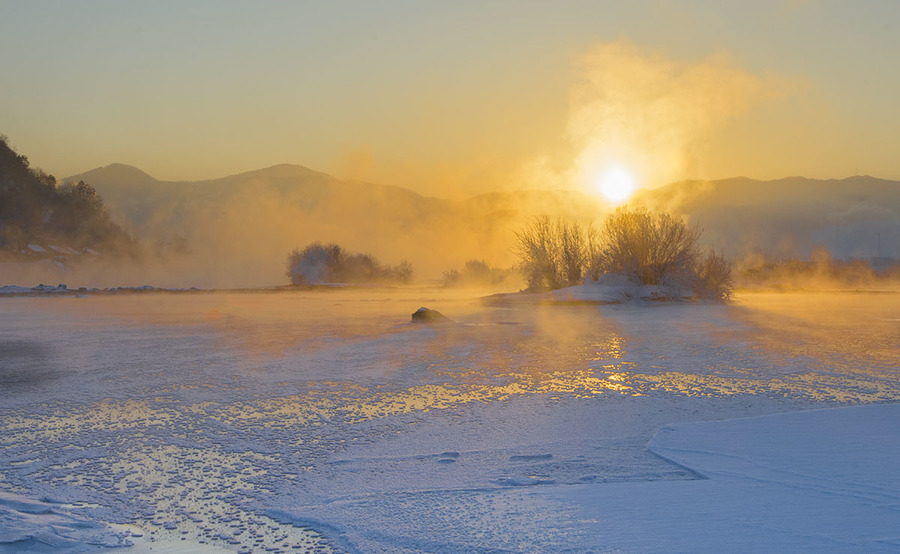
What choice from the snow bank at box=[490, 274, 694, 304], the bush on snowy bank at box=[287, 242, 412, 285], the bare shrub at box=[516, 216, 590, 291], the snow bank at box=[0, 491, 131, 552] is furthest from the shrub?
the snow bank at box=[0, 491, 131, 552]

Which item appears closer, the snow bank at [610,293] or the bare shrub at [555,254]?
the snow bank at [610,293]

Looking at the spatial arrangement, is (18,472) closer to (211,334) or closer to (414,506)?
(414,506)

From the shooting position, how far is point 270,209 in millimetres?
92125

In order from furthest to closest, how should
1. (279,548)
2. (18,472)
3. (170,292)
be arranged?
(170,292)
(18,472)
(279,548)

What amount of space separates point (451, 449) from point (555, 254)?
22906 millimetres

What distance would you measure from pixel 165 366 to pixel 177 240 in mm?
50423

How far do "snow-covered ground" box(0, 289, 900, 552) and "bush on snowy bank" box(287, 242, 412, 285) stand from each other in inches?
1222

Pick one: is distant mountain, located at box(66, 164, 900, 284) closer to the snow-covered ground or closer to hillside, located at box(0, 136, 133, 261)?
hillside, located at box(0, 136, 133, 261)

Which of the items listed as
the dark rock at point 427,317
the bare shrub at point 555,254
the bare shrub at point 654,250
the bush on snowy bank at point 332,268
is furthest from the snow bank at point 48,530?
the bush on snowy bank at point 332,268

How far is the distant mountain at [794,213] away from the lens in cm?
8069

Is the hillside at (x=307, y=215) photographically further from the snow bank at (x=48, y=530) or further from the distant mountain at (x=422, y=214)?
the snow bank at (x=48, y=530)

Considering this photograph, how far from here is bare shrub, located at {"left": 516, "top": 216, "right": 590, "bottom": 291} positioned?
26422mm

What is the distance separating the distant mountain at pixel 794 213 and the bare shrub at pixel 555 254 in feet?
167

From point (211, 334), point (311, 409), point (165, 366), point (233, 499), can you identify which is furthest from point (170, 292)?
point (233, 499)
